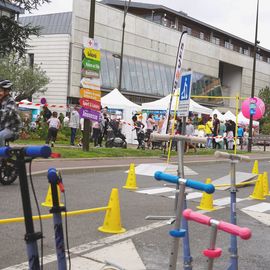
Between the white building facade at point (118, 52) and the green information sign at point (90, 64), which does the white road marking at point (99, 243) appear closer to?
the green information sign at point (90, 64)

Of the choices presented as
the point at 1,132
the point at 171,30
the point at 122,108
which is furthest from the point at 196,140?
the point at 171,30

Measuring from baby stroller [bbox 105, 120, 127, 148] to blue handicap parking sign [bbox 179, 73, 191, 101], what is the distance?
9.81m

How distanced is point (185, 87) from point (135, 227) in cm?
588


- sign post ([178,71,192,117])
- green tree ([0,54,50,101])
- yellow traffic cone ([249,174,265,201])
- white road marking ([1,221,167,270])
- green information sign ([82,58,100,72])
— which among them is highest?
green tree ([0,54,50,101])

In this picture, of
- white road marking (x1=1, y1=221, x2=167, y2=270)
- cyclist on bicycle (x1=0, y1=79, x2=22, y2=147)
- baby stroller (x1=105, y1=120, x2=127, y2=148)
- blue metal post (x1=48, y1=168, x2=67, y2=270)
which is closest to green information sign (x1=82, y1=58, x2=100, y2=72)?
baby stroller (x1=105, y1=120, x2=127, y2=148)

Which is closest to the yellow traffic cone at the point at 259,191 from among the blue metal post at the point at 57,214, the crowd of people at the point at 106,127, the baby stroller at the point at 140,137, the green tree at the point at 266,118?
the crowd of people at the point at 106,127

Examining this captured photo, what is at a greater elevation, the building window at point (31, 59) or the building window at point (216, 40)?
the building window at point (216, 40)

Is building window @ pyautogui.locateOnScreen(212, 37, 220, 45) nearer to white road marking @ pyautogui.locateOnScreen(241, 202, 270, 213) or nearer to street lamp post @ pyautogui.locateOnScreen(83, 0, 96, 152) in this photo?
street lamp post @ pyautogui.locateOnScreen(83, 0, 96, 152)

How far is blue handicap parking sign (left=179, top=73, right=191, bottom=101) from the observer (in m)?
11.8

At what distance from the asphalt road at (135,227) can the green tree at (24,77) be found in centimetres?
3570

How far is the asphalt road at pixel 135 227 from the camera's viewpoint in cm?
525

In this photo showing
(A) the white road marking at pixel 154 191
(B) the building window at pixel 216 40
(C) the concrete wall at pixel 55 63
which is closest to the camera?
(A) the white road marking at pixel 154 191

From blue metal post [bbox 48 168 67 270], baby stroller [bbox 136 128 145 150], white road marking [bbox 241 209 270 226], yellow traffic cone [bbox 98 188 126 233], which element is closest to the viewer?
blue metal post [bbox 48 168 67 270]

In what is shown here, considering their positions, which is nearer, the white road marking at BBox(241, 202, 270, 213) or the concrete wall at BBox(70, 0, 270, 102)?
the white road marking at BBox(241, 202, 270, 213)
